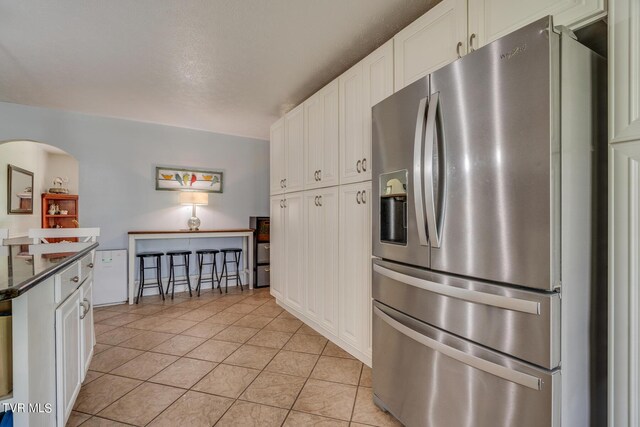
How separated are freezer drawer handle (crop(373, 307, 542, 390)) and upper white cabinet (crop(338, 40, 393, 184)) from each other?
3.45 feet

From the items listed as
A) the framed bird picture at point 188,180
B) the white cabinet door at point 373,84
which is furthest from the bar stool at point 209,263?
the white cabinet door at point 373,84

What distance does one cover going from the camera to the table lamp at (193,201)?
4.19 metres

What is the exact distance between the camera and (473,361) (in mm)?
1111

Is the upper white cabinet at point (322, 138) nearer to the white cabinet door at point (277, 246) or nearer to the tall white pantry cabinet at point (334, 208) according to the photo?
→ the tall white pantry cabinet at point (334, 208)

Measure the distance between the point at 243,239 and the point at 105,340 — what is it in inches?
92.0

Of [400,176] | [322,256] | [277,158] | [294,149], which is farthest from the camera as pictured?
[277,158]

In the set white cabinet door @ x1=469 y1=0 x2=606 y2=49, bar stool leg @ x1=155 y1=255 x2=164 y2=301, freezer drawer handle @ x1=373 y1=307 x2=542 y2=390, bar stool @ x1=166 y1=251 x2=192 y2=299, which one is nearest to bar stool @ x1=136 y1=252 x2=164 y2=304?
bar stool leg @ x1=155 y1=255 x2=164 y2=301

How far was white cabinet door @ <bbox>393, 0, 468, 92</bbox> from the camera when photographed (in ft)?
4.84

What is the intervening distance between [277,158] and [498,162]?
2.69m

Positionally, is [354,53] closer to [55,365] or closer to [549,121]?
[549,121]

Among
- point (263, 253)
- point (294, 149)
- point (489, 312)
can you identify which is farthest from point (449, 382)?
point (263, 253)

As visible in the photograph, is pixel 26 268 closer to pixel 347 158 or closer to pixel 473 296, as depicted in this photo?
pixel 473 296
